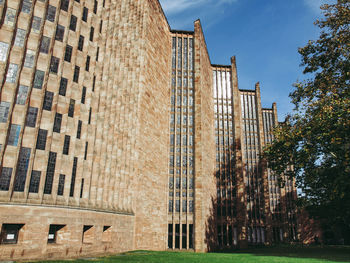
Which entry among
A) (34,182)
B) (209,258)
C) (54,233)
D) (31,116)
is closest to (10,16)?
(31,116)

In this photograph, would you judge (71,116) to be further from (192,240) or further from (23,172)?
(192,240)

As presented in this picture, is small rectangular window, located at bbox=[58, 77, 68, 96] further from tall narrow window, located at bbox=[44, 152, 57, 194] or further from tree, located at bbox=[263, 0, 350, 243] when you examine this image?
tree, located at bbox=[263, 0, 350, 243]

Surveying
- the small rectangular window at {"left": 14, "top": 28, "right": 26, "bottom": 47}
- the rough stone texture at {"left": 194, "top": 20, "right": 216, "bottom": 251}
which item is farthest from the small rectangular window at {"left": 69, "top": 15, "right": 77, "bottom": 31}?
the rough stone texture at {"left": 194, "top": 20, "right": 216, "bottom": 251}

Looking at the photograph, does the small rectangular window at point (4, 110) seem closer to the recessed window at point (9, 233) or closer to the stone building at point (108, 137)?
the stone building at point (108, 137)

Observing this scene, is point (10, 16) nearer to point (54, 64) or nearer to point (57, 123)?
point (54, 64)

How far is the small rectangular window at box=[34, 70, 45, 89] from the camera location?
2256 centimetres

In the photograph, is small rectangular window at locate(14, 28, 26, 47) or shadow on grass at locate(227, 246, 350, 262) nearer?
small rectangular window at locate(14, 28, 26, 47)

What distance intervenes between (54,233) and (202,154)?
2582 cm

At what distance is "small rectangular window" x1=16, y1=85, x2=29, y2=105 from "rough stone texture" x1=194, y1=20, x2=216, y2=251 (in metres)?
26.5

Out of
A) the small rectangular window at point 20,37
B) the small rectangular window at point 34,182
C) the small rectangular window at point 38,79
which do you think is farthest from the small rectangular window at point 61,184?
the small rectangular window at point 20,37

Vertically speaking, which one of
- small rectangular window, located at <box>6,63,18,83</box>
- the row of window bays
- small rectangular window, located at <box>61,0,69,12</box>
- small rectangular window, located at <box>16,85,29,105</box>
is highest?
small rectangular window, located at <box>61,0,69,12</box>

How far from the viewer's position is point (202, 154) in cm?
4262

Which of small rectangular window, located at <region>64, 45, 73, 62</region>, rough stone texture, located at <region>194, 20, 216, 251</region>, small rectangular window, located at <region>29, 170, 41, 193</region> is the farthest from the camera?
rough stone texture, located at <region>194, 20, 216, 251</region>

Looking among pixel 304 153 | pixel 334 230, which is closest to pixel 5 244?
pixel 304 153
